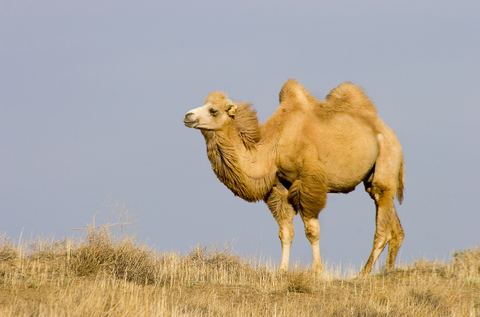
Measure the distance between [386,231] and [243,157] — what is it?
9.88ft

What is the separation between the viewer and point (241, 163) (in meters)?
15.1

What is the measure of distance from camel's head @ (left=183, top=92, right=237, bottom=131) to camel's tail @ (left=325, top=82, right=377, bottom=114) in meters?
2.25

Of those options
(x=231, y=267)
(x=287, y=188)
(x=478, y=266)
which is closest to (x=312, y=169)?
(x=287, y=188)

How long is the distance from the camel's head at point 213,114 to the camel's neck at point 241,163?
0.58 feet

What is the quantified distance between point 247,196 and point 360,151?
6.95 feet

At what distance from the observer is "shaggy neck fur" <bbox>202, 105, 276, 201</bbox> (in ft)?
49.0

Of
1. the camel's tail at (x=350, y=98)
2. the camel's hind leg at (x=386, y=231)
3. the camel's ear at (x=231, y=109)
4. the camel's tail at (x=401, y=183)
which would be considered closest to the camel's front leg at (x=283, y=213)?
the camel's ear at (x=231, y=109)

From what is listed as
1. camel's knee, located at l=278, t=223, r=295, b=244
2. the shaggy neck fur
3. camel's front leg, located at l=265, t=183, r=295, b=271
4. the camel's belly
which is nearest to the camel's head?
the shaggy neck fur

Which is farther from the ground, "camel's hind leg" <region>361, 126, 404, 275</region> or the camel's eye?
the camel's eye

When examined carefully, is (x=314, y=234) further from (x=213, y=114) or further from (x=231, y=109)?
(x=213, y=114)

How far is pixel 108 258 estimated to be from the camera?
13.1 m

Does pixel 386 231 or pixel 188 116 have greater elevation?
pixel 188 116

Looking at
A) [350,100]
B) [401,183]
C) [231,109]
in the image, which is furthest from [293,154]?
[401,183]

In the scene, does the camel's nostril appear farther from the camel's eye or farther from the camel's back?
the camel's back
